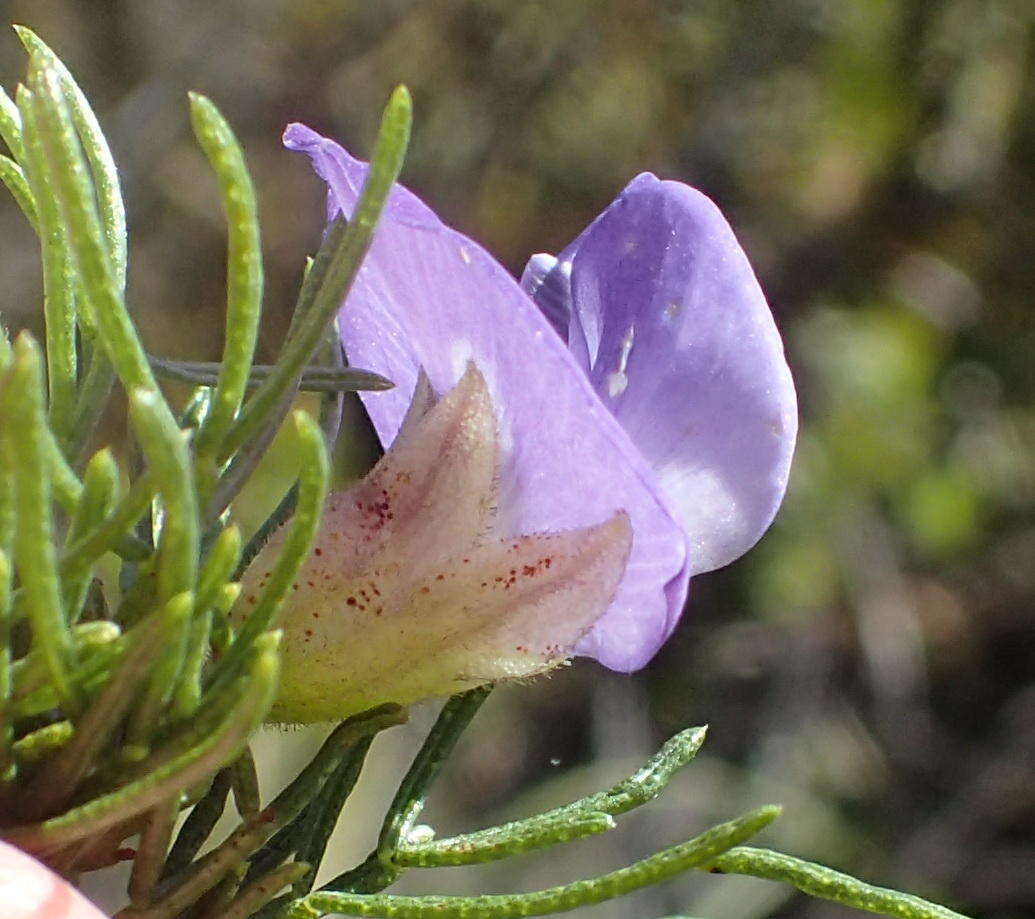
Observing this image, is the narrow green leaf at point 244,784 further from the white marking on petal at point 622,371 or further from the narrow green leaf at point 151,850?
the white marking on petal at point 622,371

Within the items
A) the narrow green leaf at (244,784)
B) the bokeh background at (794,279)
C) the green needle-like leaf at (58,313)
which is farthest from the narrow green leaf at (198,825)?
the bokeh background at (794,279)

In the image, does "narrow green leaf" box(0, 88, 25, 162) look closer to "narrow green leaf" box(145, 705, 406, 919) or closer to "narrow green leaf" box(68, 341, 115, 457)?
"narrow green leaf" box(68, 341, 115, 457)

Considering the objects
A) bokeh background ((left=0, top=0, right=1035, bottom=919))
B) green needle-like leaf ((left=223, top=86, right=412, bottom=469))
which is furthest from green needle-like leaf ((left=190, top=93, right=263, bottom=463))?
bokeh background ((left=0, top=0, right=1035, bottom=919))

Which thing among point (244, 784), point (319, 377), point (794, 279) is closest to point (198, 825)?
point (244, 784)

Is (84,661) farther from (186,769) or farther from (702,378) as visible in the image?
(702,378)

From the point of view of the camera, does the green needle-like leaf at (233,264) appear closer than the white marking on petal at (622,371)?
Yes

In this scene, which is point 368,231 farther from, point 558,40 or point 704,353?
point 558,40

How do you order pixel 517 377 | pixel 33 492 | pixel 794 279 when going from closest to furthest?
1. pixel 33 492
2. pixel 517 377
3. pixel 794 279

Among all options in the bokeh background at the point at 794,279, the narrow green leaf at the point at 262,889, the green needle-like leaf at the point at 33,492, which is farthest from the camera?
the bokeh background at the point at 794,279
